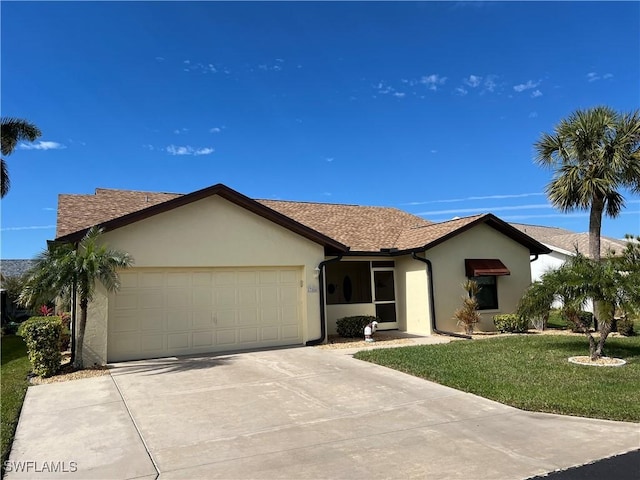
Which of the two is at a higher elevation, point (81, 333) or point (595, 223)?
point (595, 223)

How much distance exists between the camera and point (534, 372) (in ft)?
30.8

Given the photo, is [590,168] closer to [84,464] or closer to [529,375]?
[529,375]

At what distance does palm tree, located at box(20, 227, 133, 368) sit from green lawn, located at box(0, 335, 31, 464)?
136 centimetres

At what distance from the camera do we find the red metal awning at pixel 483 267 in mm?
16731

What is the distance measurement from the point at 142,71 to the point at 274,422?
1192cm

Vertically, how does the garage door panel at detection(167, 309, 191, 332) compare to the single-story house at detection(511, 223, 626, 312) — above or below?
below

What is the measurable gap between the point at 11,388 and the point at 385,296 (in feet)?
40.6

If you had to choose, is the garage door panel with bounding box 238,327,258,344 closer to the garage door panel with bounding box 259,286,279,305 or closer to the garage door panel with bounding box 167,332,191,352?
the garage door panel with bounding box 259,286,279,305

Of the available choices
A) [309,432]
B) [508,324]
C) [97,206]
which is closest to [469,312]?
[508,324]

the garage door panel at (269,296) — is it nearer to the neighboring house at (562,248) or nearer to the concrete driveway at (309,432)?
the concrete driveway at (309,432)

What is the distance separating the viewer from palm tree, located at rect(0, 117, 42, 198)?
22.0 meters

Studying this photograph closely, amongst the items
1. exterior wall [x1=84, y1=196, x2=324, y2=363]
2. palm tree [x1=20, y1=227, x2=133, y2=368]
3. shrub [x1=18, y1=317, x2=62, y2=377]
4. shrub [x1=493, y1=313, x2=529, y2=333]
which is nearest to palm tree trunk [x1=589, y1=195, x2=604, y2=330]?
shrub [x1=493, y1=313, x2=529, y2=333]

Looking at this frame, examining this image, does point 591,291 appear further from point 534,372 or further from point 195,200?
point 195,200

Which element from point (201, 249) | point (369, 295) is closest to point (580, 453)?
point (201, 249)
